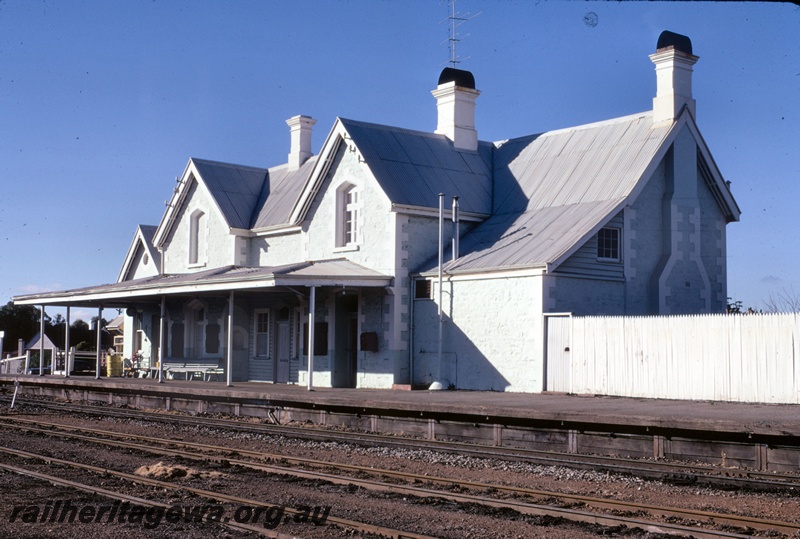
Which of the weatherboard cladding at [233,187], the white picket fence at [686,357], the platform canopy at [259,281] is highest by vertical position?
the weatherboard cladding at [233,187]

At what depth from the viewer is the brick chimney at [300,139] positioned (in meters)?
31.8

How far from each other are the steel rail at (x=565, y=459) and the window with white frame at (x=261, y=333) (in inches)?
293

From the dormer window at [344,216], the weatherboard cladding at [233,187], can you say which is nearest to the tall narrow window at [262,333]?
the weatherboard cladding at [233,187]

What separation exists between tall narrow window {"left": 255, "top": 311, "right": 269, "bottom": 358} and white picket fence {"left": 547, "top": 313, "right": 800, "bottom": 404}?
35.2 feet

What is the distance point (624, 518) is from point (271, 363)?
20.0 meters

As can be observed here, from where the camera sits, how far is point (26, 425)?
66.9 feet

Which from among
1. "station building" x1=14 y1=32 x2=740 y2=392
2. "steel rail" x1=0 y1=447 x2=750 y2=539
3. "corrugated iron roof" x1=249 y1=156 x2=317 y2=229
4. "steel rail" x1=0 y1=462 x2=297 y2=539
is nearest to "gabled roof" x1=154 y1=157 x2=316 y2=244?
"corrugated iron roof" x1=249 y1=156 x2=317 y2=229

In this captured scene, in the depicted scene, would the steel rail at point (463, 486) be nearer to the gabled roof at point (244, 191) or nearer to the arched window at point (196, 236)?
the gabled roof at point (244, 191)

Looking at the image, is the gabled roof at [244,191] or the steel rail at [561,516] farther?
the gabled roof at [244,191]

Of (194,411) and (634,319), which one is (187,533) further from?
(194,411)

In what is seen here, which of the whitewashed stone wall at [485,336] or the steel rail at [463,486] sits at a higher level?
the whitewashed stone wall at [485,336]

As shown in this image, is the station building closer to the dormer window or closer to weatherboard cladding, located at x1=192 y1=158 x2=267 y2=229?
the dormer window

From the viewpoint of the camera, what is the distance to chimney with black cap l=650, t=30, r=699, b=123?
904 inches

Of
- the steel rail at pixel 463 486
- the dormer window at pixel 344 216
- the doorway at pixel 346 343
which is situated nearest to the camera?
the steel rail at pixel 463 486
